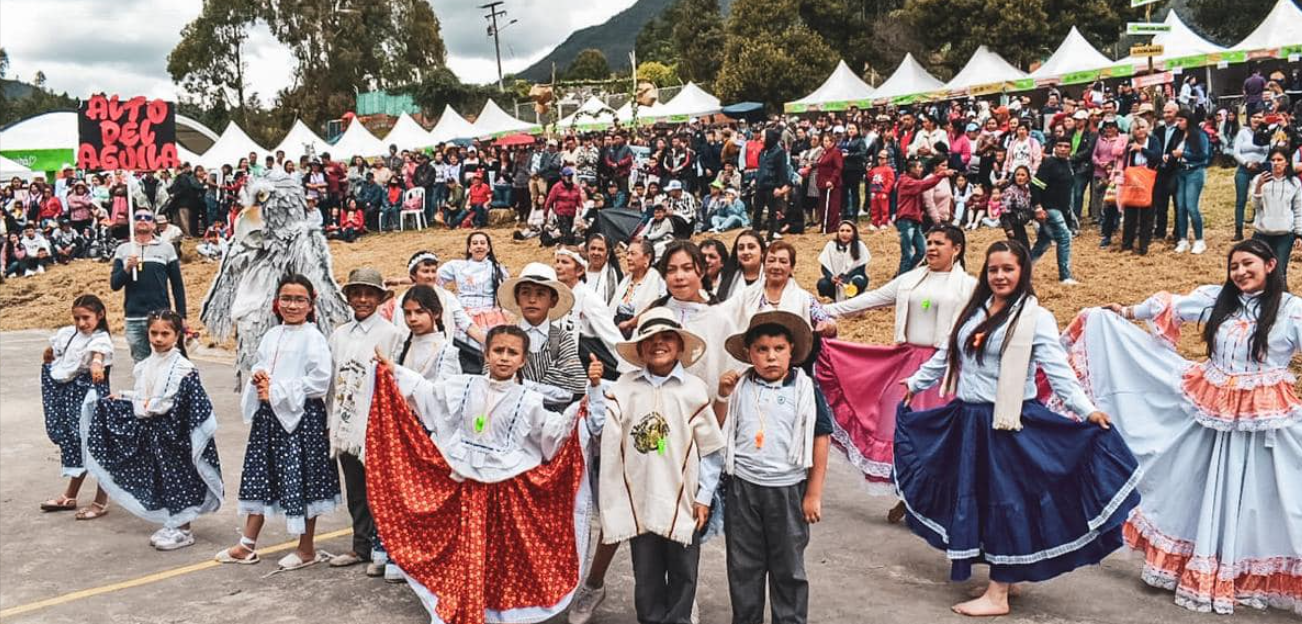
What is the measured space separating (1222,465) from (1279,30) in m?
24.7

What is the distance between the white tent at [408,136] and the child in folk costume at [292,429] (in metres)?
31.9

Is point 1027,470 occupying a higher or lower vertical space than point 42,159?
lower

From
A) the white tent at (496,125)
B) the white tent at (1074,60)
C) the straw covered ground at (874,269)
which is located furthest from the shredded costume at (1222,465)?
the white tent at (496,125)

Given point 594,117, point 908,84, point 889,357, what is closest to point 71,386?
point 889,357

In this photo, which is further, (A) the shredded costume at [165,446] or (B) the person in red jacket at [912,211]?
(B) the person in red jacket at [912,211]

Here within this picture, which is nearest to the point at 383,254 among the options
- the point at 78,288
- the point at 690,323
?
the point at 78,288

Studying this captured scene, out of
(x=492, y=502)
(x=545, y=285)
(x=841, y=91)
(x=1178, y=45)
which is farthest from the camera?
(x=841, y=91)

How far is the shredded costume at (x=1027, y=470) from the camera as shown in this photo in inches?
198

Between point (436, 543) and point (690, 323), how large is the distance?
5.25 ft

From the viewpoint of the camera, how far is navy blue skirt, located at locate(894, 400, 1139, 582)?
5012mm

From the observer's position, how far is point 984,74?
102 ft

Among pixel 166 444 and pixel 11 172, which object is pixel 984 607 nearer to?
pixel 166 444

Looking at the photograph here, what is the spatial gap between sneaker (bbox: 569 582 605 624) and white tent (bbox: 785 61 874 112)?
30.1 m

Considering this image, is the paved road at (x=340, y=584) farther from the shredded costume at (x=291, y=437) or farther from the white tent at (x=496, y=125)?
the white tent at (x=496, y=125)
